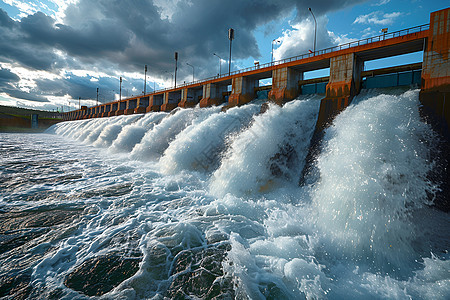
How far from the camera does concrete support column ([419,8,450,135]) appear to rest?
807 centimetres

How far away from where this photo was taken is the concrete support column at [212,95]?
21.3 meters

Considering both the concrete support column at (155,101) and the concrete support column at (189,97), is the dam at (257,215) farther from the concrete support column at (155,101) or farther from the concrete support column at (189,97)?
the concrete support column at (155,101)

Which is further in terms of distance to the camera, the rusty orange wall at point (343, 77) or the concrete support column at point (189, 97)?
the concrete support column at point (189, 97)

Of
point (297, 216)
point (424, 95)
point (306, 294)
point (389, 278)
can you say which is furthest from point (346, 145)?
point (424, 95)

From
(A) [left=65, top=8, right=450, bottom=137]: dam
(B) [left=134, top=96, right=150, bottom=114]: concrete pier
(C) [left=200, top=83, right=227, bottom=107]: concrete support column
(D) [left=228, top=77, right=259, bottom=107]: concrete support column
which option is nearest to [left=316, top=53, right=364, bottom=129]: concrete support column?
(A) [left=65, top=8, right=450, bottom=137]: dam

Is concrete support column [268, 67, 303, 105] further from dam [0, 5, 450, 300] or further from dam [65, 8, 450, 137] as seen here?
dam [0, 5, 450, 300]

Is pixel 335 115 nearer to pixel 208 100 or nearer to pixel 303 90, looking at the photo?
pixel 303 90

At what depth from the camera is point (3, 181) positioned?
24.9 ft

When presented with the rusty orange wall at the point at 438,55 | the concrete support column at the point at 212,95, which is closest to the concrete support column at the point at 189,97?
the concrete support column at the point at 212,95

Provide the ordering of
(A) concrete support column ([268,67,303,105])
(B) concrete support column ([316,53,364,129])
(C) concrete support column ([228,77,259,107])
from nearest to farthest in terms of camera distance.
→ (B) concrete support column ([316,53,364,129]), (A) concrete support column ([268,67,303,105]), (C) concrete support column ([228,77,259,107])

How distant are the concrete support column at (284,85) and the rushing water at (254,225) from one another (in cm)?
644

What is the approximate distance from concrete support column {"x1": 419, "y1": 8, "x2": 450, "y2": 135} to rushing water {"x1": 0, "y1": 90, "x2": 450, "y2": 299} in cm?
92

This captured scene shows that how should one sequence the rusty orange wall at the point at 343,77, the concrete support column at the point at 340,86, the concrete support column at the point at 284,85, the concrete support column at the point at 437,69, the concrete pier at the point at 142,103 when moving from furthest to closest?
the concrete pier at the point at 142,103, the concrete support column at the point at 284,85, the rusty orange wall at the point at 343,77, the concrete support column at the point at 340,86, the concrete support column at the point at 437,69

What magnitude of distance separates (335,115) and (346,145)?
5068mm
